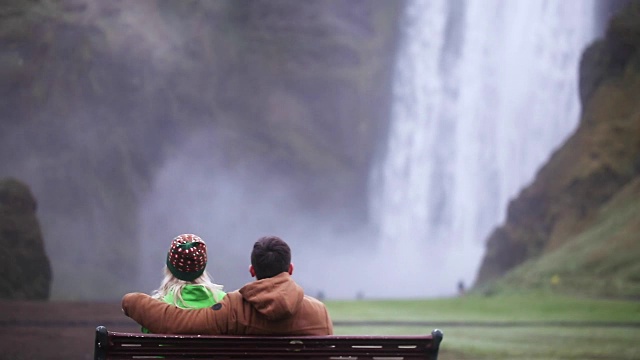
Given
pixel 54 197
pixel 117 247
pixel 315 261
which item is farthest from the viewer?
pixel 315 261

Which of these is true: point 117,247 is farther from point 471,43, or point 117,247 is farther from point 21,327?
point 471,43

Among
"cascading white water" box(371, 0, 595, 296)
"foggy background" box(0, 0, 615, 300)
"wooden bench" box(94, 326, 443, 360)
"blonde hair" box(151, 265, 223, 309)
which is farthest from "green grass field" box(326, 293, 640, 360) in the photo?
"blonde hair" box(151, 265, 223, 309)

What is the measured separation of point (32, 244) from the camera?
14398 millimetres

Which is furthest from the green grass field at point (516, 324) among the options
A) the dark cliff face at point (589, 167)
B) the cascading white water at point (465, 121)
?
the cascading white water at point (465, 121)

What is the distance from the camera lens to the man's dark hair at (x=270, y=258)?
401cm

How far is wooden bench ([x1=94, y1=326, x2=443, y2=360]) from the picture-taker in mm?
3838

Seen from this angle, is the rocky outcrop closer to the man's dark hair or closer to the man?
the man

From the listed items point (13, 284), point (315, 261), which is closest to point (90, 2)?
point (13, 284)

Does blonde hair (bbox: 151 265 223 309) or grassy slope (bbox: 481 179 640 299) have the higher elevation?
grassy slope (bbox: 481 179 640 299)

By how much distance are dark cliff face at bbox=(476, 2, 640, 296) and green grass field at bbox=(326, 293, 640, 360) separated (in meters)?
5.31

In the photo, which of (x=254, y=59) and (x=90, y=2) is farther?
(x=254, y=59)

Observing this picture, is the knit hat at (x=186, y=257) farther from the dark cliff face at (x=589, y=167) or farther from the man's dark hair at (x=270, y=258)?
the dark cliff face at (x=589, y=167)

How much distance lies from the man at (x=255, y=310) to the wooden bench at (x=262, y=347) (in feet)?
0.33

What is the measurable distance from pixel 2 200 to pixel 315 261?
1094 centimetres
